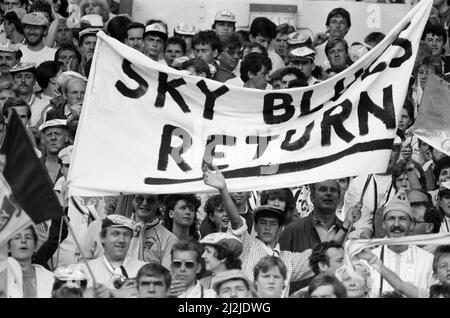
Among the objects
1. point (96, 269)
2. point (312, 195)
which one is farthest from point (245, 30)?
point (96, 269)

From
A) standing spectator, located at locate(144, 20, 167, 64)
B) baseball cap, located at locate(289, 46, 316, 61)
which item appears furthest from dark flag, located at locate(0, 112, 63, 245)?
baseball cap, located at locate(289, 46, 316, 61)

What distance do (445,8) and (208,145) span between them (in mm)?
7696

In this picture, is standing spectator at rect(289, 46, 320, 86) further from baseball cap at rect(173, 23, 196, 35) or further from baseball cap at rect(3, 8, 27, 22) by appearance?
baseball cap at rect(3, 8, 27, 22)

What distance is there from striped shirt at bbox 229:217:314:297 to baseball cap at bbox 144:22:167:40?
467 centimetres

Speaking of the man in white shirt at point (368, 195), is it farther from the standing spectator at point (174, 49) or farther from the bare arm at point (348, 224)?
the standing spectator at point (174, 49)

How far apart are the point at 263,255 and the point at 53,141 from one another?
290 centimetres

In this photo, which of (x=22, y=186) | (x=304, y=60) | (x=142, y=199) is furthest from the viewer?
(x=304, y=60)

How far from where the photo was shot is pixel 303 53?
71.8 ft

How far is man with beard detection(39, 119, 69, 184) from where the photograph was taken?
19406 millimetres

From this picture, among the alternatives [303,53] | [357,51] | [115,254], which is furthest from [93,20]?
[115,254]

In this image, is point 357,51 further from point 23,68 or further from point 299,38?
point 23,68

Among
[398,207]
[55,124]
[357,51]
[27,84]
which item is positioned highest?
[357,51]

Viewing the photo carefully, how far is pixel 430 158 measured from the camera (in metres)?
20.3

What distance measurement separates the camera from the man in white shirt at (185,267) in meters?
16.5
